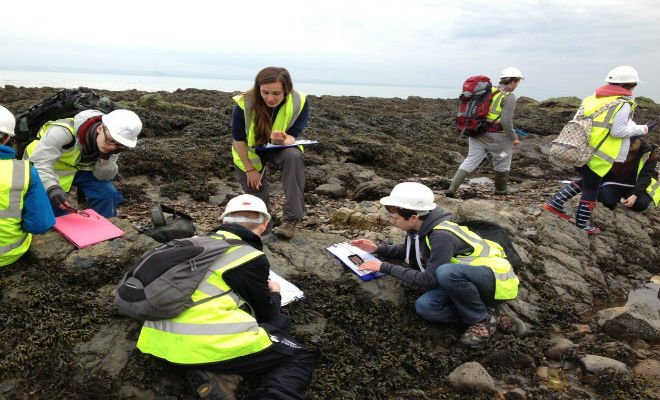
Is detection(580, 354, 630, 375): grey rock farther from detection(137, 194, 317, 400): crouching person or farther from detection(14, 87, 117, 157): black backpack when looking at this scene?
detection(14, 87, 117, 157): black backpack

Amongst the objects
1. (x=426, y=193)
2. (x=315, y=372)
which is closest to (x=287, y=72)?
(x=426, y=193)

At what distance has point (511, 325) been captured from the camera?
14.5 feet

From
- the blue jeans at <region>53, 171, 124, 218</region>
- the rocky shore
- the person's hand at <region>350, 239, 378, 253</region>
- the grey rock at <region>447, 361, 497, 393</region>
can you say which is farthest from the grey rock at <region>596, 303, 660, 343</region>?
the blue jeans at <region>53, 171, 124, 218</region>

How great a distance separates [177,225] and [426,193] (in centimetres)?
265

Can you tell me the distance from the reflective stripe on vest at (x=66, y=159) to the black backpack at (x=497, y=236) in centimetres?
424

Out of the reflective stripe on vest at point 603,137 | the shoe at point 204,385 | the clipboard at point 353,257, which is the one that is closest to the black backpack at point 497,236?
the clipboard at point 353,257

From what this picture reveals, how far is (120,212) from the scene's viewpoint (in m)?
6.91

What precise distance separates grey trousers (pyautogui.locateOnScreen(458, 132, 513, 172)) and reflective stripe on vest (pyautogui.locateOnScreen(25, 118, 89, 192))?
620cm

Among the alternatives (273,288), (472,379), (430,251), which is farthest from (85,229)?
(472,379)

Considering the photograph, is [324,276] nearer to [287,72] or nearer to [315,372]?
[315,372]

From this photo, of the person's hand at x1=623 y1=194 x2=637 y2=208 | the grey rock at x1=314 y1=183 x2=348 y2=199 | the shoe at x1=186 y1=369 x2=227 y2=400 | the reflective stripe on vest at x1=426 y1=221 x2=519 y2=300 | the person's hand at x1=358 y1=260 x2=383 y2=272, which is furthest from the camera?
the grey rock at x1=314 y1=183 x2=348 y2=199

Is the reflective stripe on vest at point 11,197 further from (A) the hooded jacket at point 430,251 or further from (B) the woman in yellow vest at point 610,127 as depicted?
(B) the woman in yellow vest at point 610,127

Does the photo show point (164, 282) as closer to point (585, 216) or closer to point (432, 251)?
point (432, 251)

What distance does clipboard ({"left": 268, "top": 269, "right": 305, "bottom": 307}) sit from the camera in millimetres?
4092
